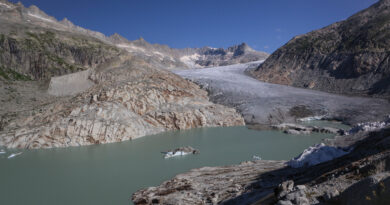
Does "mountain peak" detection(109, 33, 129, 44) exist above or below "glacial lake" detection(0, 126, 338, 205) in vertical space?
above

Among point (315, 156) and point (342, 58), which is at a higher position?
point (342, 58)

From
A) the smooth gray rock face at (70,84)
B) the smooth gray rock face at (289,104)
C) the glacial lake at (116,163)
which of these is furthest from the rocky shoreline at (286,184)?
the smooth gray rock face at (70,84)

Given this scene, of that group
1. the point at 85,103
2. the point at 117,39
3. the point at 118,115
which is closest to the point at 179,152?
the point at 118,115

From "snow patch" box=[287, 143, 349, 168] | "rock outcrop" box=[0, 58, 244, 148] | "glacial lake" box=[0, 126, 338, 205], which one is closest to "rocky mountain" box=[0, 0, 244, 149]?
"rock outcrop" box=[0, 58, 244, 148]

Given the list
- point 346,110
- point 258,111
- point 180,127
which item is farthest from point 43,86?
point 346,110

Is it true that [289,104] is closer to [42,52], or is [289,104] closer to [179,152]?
[179,152]

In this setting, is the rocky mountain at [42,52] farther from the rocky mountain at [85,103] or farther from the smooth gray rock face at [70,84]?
the smooth gray rock face at [70,84]

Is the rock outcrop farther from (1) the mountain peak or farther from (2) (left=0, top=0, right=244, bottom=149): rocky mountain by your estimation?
(1) the mountain peak
